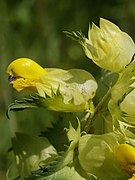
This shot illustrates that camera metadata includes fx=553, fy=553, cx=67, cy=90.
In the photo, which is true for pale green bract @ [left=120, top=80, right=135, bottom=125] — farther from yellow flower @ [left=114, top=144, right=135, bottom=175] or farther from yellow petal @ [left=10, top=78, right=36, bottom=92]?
yellow petal @ [left=10, top=78, right=36, bottom=92]

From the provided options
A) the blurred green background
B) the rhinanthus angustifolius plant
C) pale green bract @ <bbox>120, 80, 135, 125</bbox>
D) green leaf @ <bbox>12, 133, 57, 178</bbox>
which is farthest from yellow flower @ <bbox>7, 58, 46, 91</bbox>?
the blurred green background

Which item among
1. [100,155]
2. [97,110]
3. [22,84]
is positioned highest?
[22,84]

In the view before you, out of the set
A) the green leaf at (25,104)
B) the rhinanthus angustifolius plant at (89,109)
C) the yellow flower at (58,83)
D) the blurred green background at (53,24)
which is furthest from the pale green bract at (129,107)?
the blurred green background at (53,24)

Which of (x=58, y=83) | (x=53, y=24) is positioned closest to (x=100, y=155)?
(x=58, y=83)

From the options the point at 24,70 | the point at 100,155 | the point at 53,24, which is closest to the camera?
the point at 100,155

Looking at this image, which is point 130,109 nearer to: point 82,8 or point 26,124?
point 26,124

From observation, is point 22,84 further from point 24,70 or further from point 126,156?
point 126,156

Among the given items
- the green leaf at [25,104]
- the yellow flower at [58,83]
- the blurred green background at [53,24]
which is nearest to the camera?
the green leaf at [25,104]

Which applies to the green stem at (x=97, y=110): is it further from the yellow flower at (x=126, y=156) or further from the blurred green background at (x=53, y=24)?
the blurred green background at (x=53, y=24)
